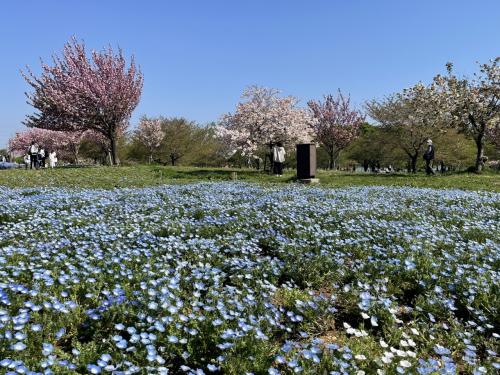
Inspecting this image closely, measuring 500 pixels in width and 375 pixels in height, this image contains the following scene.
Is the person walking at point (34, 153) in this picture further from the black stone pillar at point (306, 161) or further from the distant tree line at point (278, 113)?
the black stone pillar at point (306, 161)

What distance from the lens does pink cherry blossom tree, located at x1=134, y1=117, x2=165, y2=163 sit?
52.1 metres

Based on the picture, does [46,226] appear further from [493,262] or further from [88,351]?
[493,262]

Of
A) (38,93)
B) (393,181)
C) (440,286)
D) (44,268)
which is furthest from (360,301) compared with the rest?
(38,93)

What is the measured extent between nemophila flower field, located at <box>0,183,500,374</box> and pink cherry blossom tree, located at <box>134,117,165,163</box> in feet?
152

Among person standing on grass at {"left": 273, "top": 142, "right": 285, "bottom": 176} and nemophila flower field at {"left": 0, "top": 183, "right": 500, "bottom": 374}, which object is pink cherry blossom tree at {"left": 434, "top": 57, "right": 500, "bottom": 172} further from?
nemophila flower field at {"left": 0, "top": 183, "right": 500, "bottom": 374}

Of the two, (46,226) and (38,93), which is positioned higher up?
(38,93)

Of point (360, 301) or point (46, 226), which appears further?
point (46, 226)

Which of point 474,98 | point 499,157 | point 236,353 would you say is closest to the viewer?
point 236,353

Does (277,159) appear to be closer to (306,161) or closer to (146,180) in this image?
(306,161)

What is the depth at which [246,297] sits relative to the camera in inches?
154

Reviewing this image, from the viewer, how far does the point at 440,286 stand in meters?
4.36

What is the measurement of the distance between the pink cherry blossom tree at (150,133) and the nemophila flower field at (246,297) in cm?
4647

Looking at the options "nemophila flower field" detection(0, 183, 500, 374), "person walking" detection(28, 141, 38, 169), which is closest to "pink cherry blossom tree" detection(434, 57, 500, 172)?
"nemophila flower field" detection(0, 183, 500, 374)

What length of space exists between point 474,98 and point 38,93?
30839 mm
